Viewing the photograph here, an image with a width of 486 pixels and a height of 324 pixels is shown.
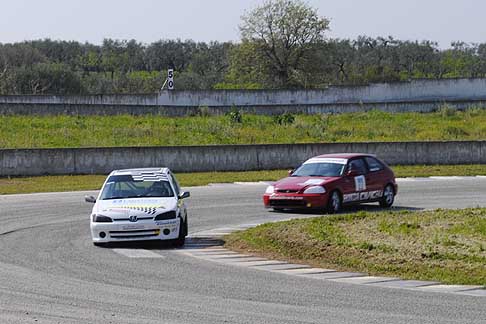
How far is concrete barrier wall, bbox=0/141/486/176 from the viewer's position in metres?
37.0

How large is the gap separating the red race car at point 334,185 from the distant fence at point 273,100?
89.3ft

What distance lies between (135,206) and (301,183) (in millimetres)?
6829

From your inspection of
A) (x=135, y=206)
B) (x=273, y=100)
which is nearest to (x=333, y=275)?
(x=135, y=206)

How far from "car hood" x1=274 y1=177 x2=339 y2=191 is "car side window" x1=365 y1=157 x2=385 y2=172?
5.89 feet

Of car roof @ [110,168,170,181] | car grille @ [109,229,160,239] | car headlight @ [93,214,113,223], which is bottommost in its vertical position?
car grille @ [109,229,160,239]

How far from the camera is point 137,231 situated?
58.4 feet

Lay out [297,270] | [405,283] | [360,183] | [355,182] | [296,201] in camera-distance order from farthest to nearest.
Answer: [360,183], [355,182], [296,201], [297,270], [405,283]

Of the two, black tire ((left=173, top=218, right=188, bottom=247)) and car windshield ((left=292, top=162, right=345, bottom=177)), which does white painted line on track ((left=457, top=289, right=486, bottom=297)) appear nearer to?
black tire ((left=173, top=218, right=188, bottom=247))

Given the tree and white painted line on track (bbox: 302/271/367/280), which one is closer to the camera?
white painted line on track (bbox: 302/271/367/280)

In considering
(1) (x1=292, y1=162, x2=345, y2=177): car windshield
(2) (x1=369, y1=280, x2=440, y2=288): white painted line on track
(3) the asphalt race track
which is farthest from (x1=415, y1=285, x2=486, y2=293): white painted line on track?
(1) (x1=292, y1=162, x2=345, y2=177): car windshield

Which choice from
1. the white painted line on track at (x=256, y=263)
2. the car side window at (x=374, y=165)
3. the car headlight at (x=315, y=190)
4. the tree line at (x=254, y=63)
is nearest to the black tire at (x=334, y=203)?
the car headlight at (x=315, y=190)

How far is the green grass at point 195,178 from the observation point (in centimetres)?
3331

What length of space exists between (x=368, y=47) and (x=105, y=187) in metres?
114

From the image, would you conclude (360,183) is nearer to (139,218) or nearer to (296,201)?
(296,201)
